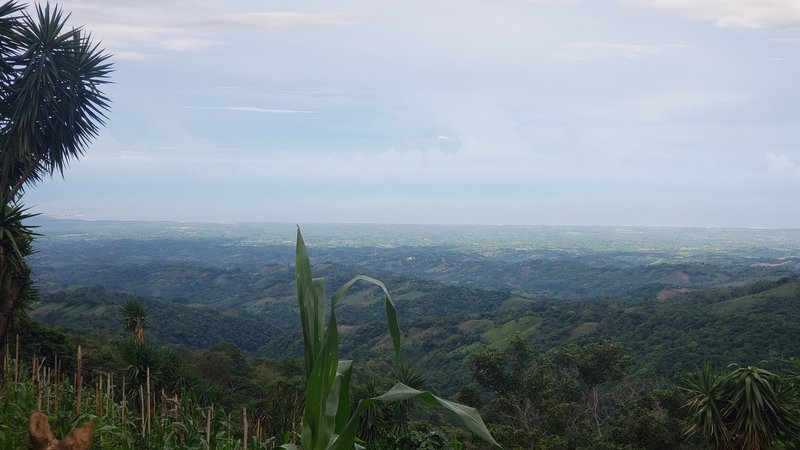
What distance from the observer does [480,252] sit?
19600 centimetres

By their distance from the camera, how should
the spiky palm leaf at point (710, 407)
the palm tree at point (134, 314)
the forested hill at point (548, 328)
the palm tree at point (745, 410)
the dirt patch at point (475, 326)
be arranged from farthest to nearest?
the dirt patch at point (475, 326), the forested hill at point (548, 328), the palm tree at point (134, 314), the spiky palm leaf at point (710, 407), the palm tree at point (745, 410)

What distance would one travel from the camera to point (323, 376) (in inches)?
99.3

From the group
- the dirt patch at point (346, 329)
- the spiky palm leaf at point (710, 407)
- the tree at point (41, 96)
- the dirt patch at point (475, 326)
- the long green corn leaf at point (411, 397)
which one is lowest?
the dirt patch at point (346, 329)

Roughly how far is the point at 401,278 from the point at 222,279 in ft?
136

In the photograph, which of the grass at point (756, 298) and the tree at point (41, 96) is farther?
the grass at point (756, 298)

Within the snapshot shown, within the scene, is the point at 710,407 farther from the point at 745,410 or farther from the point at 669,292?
the point at 669,292

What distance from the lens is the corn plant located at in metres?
2.47

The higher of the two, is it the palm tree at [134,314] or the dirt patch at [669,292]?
the palm tree at [134,314]

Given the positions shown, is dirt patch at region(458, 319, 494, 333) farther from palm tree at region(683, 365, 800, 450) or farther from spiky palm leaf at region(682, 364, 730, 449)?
palm tree at region(683, 365, 800, 450)

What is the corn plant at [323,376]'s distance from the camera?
247 centimetres

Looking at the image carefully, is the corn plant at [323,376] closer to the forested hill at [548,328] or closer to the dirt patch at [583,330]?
the forested hill at [548,328]

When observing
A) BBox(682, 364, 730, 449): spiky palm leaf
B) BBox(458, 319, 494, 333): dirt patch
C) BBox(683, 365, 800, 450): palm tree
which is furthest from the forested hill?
BBox(683, 365, 800, 450): palm tree

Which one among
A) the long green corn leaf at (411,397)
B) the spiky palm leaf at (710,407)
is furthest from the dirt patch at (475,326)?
the long green corn leaf at (411,397)

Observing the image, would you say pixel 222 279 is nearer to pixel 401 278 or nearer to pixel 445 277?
pixel 401 278
